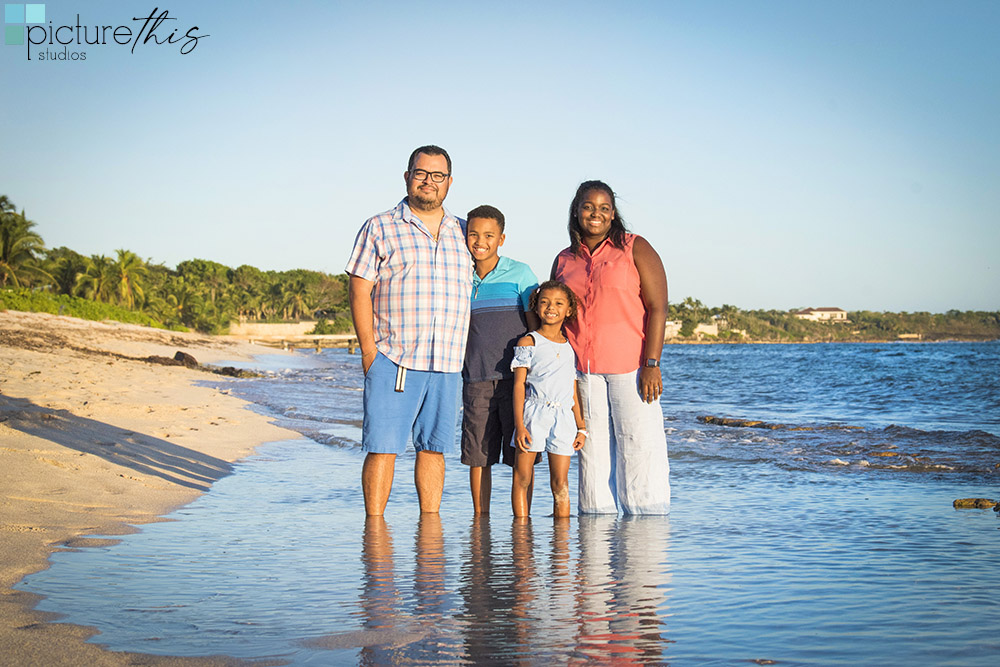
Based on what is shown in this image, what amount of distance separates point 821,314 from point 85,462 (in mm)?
142653

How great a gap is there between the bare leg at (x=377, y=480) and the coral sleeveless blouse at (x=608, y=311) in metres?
1.21

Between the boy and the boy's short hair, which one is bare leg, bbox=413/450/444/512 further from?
the boy's short hair

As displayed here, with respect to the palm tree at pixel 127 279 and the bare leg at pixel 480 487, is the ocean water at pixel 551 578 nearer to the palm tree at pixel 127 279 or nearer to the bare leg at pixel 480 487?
the bare leg at pixel 480 487

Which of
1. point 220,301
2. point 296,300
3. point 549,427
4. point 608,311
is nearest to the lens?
point 549,427

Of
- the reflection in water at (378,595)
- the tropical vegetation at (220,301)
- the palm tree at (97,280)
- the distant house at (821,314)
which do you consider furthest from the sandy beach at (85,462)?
the distant house at (821,314)

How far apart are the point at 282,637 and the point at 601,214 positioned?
113 inches

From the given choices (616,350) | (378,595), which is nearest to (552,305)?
(616,350)

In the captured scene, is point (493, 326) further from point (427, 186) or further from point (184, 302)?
point (184, 302)

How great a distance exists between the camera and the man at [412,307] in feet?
13.6

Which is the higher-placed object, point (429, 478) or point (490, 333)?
point (490, 333)

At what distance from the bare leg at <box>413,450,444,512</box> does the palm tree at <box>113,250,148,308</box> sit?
164 feet

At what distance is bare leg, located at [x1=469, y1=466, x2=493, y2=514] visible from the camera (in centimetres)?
464

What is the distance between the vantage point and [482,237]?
4.36 metres

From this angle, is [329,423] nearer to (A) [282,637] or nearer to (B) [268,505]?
(B) [268,505]
